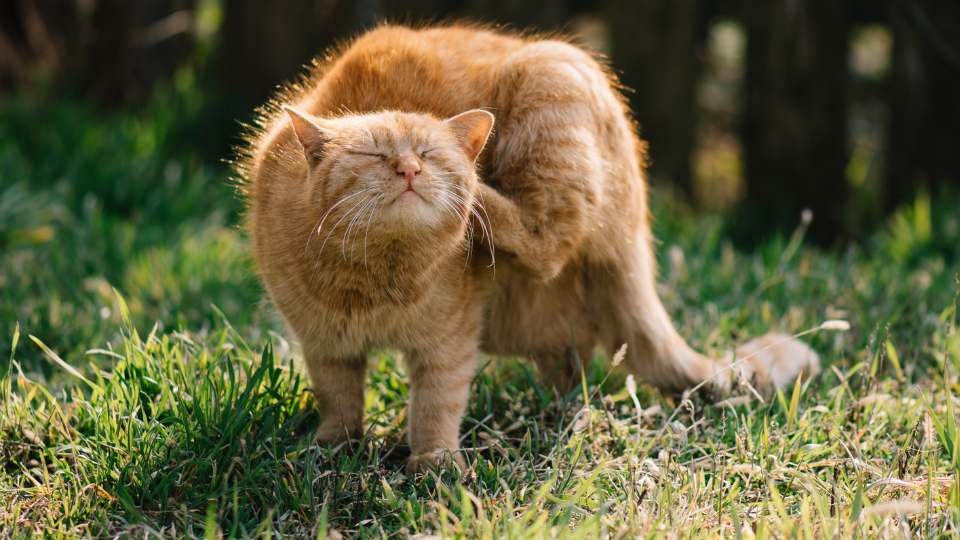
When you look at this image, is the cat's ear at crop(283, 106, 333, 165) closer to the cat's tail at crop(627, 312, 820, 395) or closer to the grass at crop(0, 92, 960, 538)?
the grass at crop(0, 92, 960, 538)

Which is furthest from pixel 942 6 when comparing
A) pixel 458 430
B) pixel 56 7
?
pixel 56 7

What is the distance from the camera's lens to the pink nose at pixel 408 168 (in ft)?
8.11

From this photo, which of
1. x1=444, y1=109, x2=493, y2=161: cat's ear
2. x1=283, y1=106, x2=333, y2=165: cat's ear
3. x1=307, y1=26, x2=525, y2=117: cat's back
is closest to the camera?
x1=283, y1=106, x2=333, y2=165: cat's ear

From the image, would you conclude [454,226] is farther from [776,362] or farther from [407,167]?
[776,362]

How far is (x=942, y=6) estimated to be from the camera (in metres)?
5.75

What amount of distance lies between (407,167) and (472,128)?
0.30m

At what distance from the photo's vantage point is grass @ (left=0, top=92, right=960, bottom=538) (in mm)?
2504

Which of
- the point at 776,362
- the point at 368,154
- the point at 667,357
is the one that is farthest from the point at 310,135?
the point at 776,362

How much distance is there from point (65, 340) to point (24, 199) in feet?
5.49

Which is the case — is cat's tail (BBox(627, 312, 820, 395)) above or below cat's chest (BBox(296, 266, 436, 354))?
below

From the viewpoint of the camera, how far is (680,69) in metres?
6.28

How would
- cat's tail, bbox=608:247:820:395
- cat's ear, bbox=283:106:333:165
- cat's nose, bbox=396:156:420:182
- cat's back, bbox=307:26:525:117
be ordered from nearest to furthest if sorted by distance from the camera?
cat's nose, bbox=396:156:420:182 < cat's ear, bbox=283:106:333:165 < cat's back, bbox=307:26:525:117 < cat's tail, bbox=608:247:820:395

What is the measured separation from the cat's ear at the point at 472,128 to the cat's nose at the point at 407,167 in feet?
0.75

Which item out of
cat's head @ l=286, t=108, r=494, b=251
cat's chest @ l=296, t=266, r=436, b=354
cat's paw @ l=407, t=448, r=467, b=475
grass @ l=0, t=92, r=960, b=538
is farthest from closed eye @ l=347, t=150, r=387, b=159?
cat's paw @ l=407, t=448, r=467, b=475
